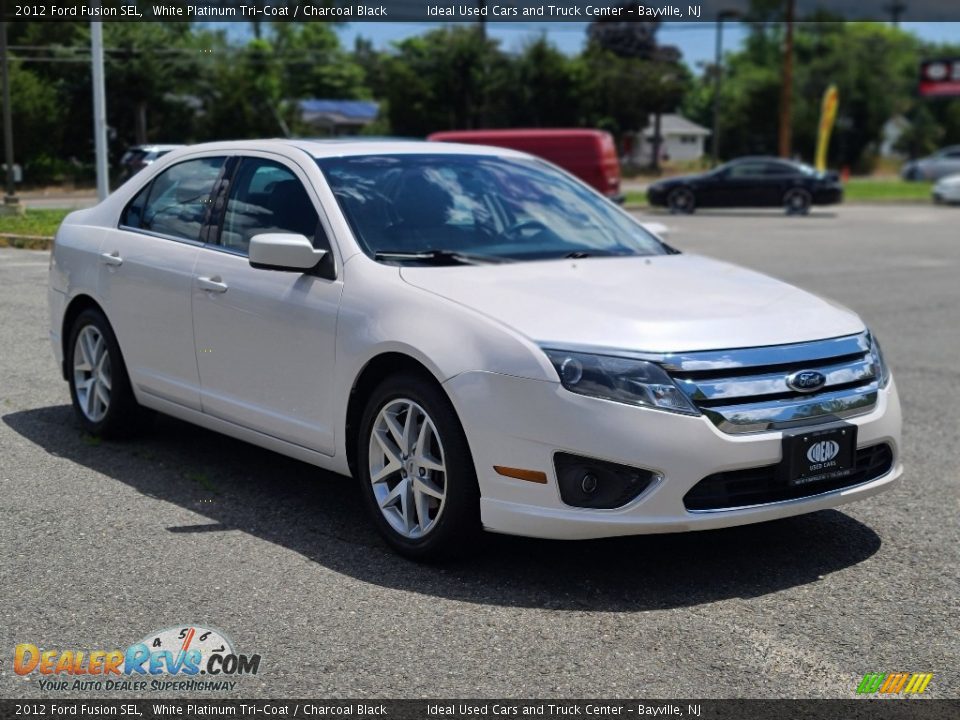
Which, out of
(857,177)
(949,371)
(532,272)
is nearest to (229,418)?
(532,272)

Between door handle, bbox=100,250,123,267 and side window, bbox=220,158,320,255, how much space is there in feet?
2.72

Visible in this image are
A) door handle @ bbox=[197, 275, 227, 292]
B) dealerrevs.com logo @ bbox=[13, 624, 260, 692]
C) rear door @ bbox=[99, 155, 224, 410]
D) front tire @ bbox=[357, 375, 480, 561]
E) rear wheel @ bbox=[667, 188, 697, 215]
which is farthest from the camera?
rear wheel @ bbox=[667, 188, 697, 215]

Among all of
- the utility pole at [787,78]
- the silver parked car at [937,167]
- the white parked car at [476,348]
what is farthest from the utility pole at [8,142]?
the silver parked car at [937,167]

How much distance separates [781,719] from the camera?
141 inches

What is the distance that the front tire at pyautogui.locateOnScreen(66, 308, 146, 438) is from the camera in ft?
21.7

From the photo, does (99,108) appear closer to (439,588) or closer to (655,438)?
(439,588)

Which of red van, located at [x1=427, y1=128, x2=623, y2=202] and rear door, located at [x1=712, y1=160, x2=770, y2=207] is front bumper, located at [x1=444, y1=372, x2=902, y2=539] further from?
rear door, located at [x1=712, y1=160, x2=770, y2=207]

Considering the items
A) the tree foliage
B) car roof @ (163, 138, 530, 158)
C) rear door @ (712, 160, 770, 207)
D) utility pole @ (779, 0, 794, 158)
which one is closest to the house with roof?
the tree foliage

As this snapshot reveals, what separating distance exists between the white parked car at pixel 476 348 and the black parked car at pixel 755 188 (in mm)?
29049

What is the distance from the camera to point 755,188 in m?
34.7

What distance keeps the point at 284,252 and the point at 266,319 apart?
37cm

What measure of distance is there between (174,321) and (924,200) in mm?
41193

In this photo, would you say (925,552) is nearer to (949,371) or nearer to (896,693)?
(896,693)

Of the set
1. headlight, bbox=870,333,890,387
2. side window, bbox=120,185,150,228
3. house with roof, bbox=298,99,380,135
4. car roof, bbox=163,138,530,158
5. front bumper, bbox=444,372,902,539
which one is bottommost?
front bumper, bbox=444,372,902,539
